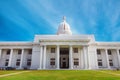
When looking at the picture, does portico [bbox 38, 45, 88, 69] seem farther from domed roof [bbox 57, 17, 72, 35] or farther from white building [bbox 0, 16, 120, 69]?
domed roof [bbox 57, 17, 72, 35]

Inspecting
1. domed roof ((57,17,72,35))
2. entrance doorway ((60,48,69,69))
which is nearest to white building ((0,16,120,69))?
entrance doorway ((60,48,69,69))

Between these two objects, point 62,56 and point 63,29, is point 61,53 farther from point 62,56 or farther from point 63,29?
point 63,29

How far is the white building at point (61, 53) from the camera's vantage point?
32.6 meters

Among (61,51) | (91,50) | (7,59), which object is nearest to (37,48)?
(61,51)

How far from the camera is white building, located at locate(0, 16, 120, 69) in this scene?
A: 32594 mm

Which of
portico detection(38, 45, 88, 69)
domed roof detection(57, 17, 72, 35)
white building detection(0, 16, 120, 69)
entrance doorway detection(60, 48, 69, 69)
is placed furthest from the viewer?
domed roof detection(57, 17, 72, 35)

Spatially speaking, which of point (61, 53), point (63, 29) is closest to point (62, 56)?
point (61, 53)

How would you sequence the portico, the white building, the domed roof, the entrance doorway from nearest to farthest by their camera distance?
the white building < the portico < the entrance doorway < the domed roof

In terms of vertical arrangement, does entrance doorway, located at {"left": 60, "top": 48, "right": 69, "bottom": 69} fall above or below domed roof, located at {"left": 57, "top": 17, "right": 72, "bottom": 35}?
below

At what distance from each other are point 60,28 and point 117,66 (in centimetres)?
2093

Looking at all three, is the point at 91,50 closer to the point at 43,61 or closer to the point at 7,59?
the point at 43,61

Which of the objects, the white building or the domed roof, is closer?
the white building

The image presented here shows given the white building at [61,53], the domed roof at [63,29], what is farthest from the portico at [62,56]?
the domed roof at [63,29]

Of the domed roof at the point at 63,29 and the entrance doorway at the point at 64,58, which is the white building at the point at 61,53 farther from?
the domed roof at the point at 63,29
